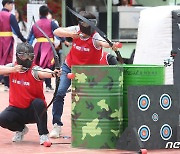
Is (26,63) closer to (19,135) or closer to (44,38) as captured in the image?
(19,135)

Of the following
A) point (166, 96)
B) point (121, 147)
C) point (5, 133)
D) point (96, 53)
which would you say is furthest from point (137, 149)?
point (5, 133)

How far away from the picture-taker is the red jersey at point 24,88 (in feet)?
30.4

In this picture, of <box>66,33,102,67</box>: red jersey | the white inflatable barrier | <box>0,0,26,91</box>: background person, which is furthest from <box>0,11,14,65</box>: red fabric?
<box>66,33,102,67</box>: red jersey

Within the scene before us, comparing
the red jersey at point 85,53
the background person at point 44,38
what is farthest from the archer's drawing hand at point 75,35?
the background person at point 44,38

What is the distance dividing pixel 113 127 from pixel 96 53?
122cm

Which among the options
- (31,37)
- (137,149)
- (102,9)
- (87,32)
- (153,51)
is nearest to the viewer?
(137,149)

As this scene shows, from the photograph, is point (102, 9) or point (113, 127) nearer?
point (113, 127)

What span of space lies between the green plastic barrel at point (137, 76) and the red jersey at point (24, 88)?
1077mm

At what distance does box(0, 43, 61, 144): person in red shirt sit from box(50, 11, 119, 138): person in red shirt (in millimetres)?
549

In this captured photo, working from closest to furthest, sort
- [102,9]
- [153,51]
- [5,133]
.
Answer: [5,133] < [153,51] < [102,9]

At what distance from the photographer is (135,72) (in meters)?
8.95

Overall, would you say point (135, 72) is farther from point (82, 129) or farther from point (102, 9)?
point (102, 9)

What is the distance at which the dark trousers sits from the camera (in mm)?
9175

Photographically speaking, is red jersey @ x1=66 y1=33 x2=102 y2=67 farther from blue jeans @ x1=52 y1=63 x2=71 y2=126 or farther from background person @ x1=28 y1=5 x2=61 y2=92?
background person @ x1=28 y1=5 x2=61 y2=92
